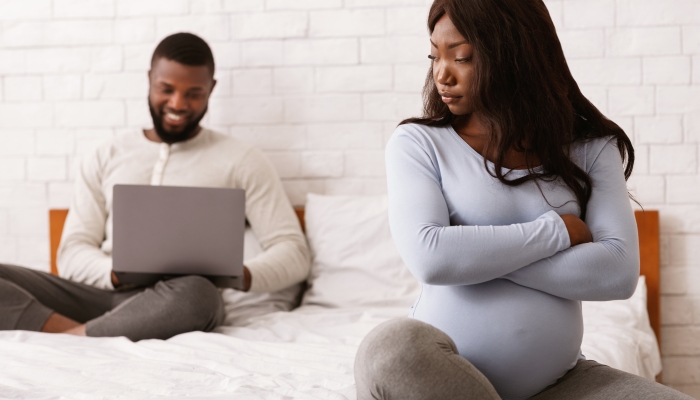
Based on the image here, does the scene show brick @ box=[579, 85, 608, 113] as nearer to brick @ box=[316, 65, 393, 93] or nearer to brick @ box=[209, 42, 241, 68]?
brick @ box=[316, 65, 393, 93]

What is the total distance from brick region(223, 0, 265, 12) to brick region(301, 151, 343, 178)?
0.53 meters

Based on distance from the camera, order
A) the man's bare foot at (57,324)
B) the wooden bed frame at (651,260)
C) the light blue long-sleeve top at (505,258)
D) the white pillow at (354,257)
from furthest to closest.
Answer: the wooden bed frame at (651,260)
the white pillow at (354,257)
the man's bare foot at (57,324)
the light blue long-sleeve top at (505,258)

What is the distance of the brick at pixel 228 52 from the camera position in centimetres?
242

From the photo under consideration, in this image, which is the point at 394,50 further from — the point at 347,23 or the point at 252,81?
the point at 252,81

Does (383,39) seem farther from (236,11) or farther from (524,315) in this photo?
(524,315)

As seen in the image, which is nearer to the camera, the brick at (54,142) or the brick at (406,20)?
the brick at (406,20)

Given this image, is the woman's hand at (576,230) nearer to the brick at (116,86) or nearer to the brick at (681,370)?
the brick at (681,370)

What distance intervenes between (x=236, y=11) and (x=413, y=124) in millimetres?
1403

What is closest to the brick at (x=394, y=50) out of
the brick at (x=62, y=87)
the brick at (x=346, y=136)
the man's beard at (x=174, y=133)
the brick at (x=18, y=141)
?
the brick at (x=346, y=136)

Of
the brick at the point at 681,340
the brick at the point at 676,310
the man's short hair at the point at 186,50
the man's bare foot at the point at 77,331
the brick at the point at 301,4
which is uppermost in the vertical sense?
the brick at the point at 301,4

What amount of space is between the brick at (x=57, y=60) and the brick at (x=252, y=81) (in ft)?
1.80

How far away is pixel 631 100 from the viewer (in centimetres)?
224

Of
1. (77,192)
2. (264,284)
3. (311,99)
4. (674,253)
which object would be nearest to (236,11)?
(311,99)

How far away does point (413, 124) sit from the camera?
1.21 metres
